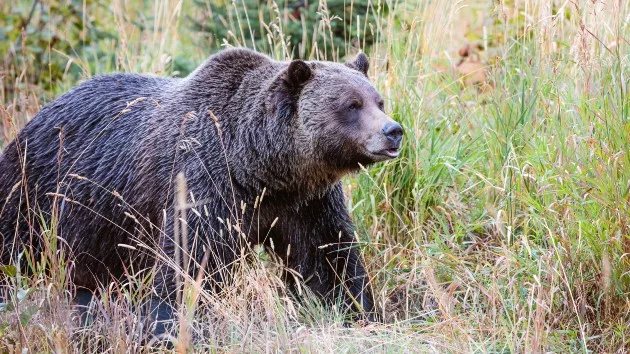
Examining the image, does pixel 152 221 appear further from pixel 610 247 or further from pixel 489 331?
pixel 610 247

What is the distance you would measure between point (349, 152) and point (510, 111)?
1.15m

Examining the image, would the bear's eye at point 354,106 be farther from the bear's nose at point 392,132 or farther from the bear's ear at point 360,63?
the bear's ear at point 360,63

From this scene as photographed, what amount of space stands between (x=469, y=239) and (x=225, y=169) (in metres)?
1.56

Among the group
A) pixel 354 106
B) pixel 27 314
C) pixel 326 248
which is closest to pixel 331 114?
A: pixel 354 106

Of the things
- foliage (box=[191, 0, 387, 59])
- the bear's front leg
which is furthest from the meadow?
foliage (box=[191, 0, 387, 59])

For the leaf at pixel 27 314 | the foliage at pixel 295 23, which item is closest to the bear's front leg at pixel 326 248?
the leaf at pixel 27 314

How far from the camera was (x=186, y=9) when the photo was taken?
464 inches

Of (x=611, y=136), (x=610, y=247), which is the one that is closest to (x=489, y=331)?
(x=610, y=247)

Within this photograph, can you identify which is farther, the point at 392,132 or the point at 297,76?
Answer: the point at 297,76

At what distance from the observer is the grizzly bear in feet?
17.1

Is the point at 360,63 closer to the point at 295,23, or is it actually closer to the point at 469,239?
the point at 469,239

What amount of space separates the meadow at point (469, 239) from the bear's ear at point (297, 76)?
757 mm

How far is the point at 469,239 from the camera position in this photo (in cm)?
584

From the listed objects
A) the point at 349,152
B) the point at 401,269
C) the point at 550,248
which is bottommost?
the point at 401,269
